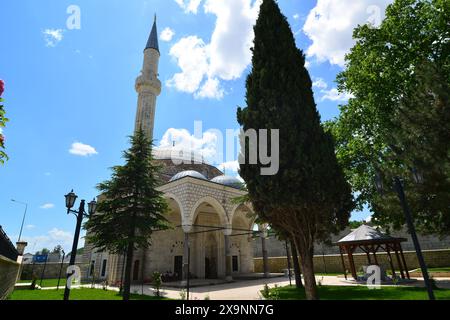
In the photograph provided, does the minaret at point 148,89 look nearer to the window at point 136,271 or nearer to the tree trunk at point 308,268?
the window at point 136,271

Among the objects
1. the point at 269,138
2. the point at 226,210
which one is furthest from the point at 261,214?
the point at 226,210

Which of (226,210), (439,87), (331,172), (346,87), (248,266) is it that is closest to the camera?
(439,87)

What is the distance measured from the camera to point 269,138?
8.10 metres

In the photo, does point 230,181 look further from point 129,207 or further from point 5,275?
point 5,275

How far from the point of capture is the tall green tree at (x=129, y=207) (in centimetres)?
1113

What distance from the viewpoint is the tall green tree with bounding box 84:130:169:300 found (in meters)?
11.1

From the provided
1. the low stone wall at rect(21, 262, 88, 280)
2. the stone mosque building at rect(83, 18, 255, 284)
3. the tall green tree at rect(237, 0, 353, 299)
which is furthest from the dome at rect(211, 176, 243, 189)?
the low stone wall at rect(21, 262, 88, 280)

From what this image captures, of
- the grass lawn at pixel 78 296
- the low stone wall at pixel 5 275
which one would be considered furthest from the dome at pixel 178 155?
the low stone wall at pixel 5 275

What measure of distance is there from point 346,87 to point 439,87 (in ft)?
20.3

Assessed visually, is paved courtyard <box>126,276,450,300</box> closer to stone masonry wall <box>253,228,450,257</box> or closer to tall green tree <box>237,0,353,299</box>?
stone masonry wall <box>253,228,450,257</box>

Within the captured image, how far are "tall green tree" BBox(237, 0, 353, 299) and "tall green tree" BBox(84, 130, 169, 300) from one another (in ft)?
17.5

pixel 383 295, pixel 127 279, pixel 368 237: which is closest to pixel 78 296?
pixel 127 279

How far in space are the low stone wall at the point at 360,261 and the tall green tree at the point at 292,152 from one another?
544 inches

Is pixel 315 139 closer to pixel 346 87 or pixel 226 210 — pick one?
pixel 346 87
